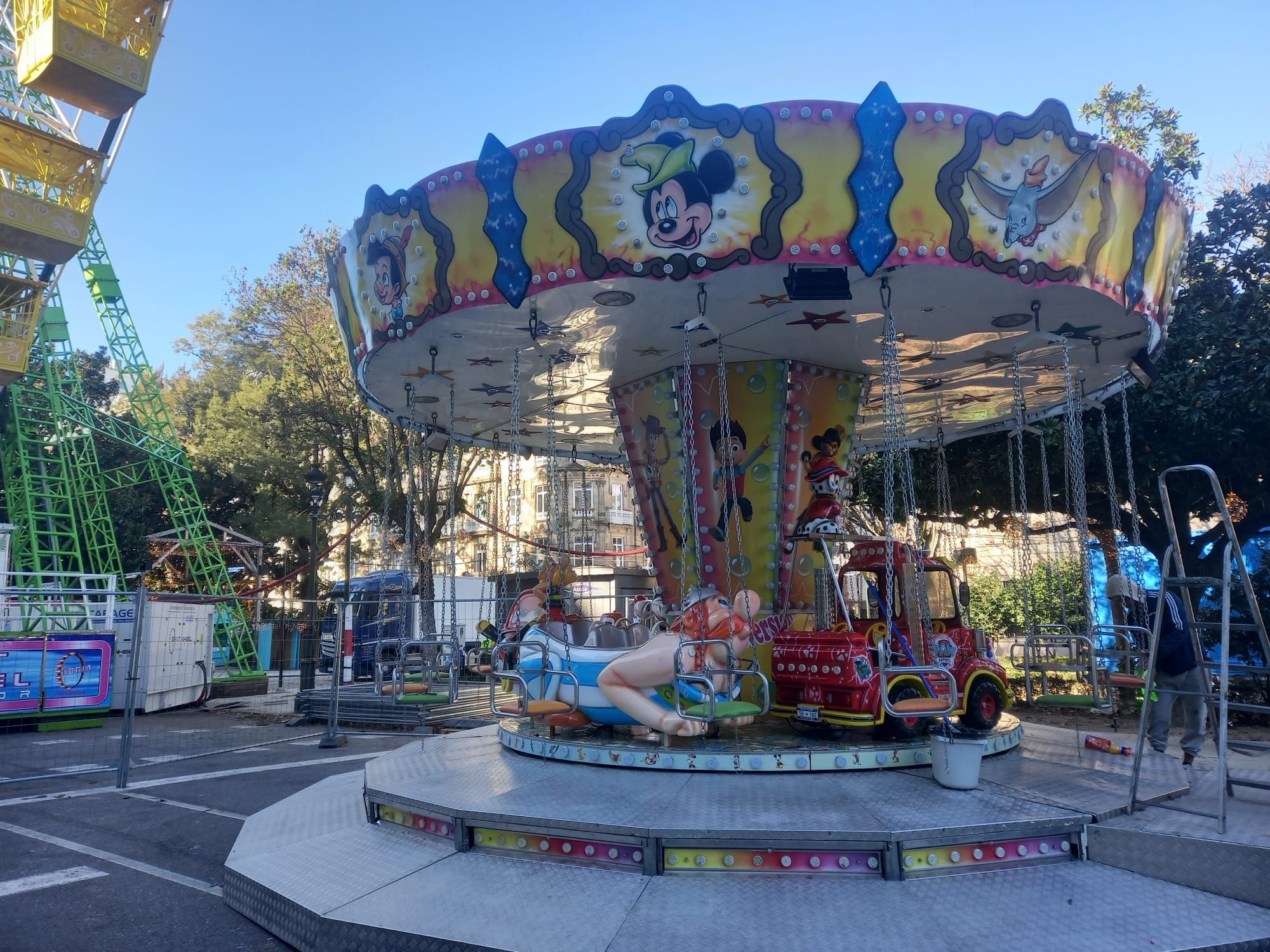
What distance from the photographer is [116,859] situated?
594 centimetres

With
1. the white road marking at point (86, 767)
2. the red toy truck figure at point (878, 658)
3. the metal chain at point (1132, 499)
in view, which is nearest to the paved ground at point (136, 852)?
the white road marking at point (86, 767)

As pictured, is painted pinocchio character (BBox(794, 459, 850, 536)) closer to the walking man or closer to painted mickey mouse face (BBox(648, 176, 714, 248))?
the walking man

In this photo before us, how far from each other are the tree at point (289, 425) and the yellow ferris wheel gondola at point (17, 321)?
5.31 m

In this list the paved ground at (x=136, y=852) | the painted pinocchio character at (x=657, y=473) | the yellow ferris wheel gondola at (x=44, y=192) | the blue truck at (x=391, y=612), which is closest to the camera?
the paved ground at (x=136, y=852)

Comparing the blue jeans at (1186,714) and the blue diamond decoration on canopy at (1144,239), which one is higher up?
the blue diamond decoration on canopy at (1144,239)

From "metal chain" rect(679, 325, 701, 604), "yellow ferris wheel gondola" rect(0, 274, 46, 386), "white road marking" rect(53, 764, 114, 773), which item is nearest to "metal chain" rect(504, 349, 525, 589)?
"metal chain" rect(679, 325, 701, 604)

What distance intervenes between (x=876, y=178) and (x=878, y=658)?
3.82 meters

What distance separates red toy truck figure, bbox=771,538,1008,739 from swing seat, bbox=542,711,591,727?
1.63 metres

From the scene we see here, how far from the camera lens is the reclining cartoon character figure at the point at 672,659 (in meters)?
6.08

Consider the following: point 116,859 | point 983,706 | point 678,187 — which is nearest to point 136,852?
point 116,859

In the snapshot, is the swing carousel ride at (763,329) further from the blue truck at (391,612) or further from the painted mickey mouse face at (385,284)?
the blue truck at (391,612)

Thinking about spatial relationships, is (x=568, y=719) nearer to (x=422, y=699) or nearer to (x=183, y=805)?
(x=422, y=699)

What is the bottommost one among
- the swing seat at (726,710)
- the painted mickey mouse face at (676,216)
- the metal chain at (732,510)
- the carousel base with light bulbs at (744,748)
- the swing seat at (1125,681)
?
the carousel base with light bulbs at (744,748)

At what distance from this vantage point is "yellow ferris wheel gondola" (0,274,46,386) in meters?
15.4
